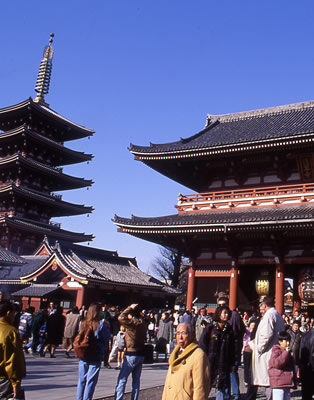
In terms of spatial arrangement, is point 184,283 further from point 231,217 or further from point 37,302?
point 231,217

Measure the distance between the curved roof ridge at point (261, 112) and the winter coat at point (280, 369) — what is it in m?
19.6

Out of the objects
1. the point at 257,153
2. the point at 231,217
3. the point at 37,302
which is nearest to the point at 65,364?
the point at 231,217

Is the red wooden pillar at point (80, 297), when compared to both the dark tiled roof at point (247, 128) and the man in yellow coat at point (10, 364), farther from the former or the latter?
the man in yellow coat at point (10, 364)

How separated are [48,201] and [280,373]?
3473 cm

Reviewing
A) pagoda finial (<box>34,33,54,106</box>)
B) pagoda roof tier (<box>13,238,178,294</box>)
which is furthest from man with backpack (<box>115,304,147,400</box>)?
pagoda finial (<box>34,33,54,106</box>)

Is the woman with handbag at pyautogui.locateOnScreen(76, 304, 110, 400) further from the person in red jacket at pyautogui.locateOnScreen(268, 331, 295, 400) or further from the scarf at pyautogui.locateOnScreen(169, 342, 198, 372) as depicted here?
the scarf at pyautogui.locateOnScreen(169, 342, 198, 372)

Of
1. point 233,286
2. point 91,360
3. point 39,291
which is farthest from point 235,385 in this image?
point 39,291

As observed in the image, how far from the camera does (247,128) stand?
23.1 metres

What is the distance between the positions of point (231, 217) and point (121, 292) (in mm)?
11751

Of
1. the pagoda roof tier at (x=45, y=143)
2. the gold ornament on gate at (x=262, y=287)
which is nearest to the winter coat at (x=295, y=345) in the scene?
the gold ornament on gate at (x=262, y=287)

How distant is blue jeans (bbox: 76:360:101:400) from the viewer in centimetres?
686

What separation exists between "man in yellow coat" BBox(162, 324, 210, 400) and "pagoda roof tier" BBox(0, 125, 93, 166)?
117 ft

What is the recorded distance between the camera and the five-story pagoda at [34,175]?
123ft

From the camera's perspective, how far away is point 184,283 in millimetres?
60219
